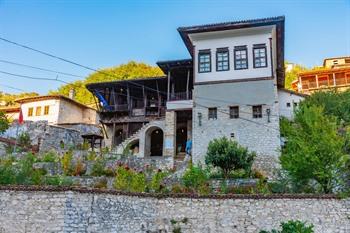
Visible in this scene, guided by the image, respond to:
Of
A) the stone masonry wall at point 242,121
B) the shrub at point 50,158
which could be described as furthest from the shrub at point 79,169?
the stone masonry wall at point 242,121

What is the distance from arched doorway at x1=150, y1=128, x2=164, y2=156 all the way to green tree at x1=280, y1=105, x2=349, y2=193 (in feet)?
47.3

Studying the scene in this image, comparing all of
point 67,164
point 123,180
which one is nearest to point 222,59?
point 67,164

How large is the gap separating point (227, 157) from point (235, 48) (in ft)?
27.1

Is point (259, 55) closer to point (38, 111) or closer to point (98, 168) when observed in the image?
point (98, 168)

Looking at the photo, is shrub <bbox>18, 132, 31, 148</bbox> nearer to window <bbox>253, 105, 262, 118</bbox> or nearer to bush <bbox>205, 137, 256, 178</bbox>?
bush <bbox>205, 137, 256, 178</bbox>

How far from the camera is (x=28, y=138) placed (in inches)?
1021

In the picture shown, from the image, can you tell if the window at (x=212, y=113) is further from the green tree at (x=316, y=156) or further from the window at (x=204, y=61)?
the green tree at (x=316, y=156)

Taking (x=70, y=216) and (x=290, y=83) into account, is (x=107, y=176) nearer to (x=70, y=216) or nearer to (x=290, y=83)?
(x=70, y=216)

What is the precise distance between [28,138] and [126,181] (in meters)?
15.9

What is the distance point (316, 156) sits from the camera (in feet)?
43.7

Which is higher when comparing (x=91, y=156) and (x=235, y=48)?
(x=235, y=48)

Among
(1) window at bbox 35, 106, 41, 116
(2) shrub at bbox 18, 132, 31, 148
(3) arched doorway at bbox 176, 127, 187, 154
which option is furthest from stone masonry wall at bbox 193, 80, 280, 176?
(1) window at bbox 35, 106, 41, 116

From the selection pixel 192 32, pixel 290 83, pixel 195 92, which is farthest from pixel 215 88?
pixel 290 83

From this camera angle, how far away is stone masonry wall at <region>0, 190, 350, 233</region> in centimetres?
1035
